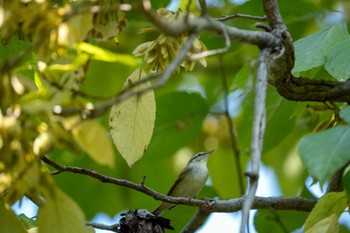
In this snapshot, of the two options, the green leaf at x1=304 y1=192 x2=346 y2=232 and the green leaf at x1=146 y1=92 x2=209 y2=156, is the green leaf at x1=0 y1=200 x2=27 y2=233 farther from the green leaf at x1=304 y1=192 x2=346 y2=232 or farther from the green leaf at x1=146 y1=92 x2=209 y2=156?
the green leaf at x1=146 y1=92 x2=209 y2=156

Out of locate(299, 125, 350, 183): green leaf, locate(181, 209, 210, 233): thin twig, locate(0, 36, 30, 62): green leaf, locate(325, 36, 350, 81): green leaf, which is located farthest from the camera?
locate(181, 209, 210, 233): thin twig

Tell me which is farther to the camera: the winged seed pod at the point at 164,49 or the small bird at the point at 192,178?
the small bird at the point at 192,178

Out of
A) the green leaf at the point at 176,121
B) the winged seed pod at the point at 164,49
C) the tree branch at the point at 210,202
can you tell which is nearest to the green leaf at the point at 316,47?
the winged seed pod at the point at 164,49

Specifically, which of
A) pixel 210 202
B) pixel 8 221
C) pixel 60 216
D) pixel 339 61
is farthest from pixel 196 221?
pixel 60 216

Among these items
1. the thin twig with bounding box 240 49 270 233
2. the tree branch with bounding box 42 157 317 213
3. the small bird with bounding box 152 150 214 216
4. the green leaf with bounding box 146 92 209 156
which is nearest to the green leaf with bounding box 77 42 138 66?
the thin twig with bounding box 240 49 270 233

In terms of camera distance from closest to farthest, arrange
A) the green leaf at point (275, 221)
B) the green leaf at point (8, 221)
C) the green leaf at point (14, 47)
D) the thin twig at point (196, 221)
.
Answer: the green leaf at point (8, 221) < the green leaf at point (14, 47) < the thin twig at point (196, 221) < the green leaf at point (275, 221)

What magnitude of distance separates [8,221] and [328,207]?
0.89m

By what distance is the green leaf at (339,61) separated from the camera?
2.59 meters

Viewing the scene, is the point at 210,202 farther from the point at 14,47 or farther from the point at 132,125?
the point at 14,47

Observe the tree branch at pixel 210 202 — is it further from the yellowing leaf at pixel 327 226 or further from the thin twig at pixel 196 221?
the yellowing leaf at pixel 327 226

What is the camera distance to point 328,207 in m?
2.47

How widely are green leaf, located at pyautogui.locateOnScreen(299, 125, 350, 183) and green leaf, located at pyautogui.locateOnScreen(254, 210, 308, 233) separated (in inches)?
63.8

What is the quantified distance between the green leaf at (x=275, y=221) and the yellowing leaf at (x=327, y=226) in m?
1.30

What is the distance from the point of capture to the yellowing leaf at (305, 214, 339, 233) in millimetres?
2367
